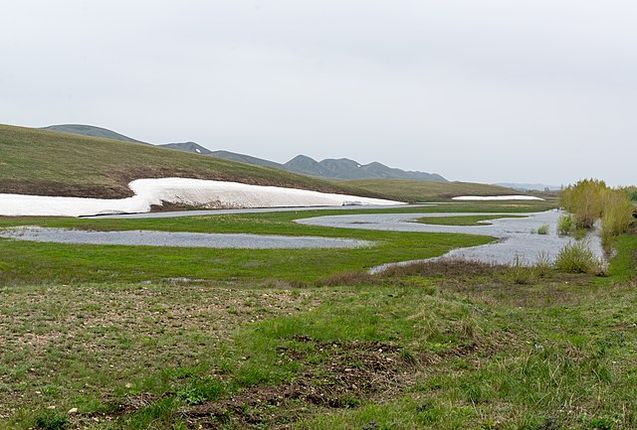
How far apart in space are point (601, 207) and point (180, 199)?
225ft

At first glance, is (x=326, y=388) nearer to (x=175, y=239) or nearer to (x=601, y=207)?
(x=175, y=239)

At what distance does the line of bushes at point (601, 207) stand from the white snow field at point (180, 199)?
193 feet

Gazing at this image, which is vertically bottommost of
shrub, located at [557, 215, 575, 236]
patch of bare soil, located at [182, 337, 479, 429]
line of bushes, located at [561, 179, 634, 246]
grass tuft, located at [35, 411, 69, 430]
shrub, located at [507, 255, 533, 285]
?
shrub, located at [507, 255, 533, 285]

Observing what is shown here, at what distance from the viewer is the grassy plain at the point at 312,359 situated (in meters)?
10.0

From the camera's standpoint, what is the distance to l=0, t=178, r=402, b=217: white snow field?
78.2 meters

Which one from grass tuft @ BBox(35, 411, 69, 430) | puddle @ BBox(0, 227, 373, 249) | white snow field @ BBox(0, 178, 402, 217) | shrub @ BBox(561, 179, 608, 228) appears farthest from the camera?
white snow field @ BBox(0, 178, 402, 217)

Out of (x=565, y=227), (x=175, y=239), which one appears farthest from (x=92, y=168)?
(x=565, y=227)

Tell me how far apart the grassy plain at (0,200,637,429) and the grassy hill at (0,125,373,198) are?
75313mm

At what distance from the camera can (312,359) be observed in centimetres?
1356

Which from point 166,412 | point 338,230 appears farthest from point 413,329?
point 338,230

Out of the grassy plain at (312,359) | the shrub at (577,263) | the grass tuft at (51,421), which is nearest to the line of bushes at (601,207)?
the shrub at (577,263)

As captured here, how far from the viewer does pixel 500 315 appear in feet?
64.7

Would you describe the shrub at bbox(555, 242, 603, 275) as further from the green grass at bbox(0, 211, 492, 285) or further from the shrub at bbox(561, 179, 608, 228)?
the shrub at bbox(561, 179, 608, 228)

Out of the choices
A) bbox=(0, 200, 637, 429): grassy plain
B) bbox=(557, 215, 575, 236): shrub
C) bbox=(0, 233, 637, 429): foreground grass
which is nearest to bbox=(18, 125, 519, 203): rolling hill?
bbox=(557, 215, 575, 236): shrub
